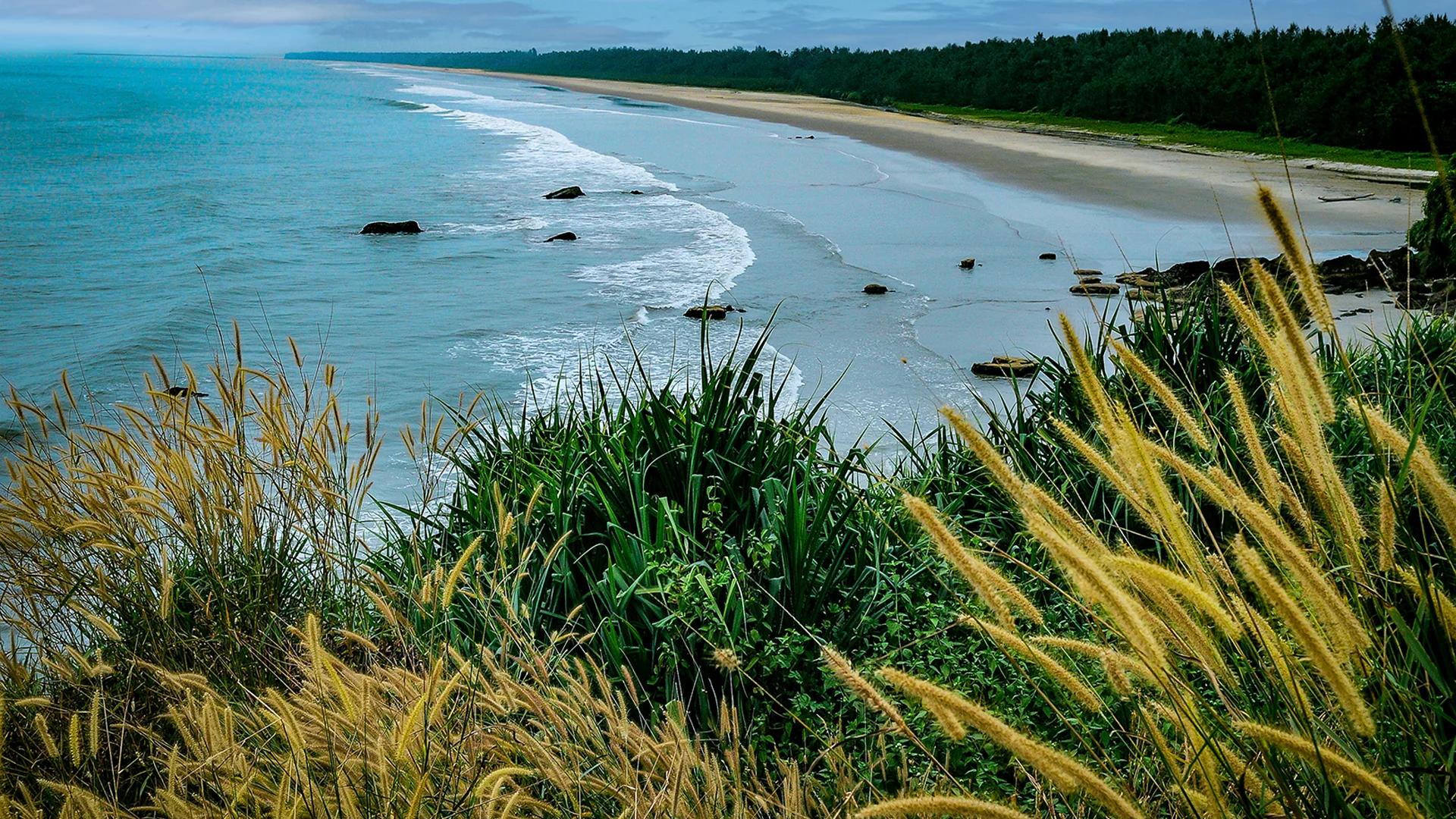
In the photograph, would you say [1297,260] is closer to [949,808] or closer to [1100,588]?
[1100,588]

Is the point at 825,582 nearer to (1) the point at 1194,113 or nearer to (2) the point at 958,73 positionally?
(1) the point at 1194,113

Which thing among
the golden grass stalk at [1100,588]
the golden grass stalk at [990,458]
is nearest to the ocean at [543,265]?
the golden grass stalk at [990,458]

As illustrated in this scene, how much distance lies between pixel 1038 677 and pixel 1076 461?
191cm

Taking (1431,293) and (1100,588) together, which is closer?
(1100,588)

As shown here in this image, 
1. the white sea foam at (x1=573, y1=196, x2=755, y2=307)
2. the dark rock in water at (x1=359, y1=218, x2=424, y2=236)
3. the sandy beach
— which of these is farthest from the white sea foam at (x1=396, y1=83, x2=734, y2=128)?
the white sea foam at (x1=573, y1=196, x2=755, y2=307)

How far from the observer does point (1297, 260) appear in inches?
63.2

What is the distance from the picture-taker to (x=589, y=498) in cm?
422

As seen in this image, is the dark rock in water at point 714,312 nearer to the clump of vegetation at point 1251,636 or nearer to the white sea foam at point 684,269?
the white sea foam at point 684,269

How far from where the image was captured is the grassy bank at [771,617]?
155 cm

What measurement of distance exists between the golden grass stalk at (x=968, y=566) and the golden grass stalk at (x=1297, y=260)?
1.94ft

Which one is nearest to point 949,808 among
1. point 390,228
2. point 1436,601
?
point 1436,601

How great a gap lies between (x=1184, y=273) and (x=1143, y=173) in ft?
49.5

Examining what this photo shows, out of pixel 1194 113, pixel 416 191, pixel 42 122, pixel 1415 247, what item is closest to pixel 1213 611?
pixel 1415 247

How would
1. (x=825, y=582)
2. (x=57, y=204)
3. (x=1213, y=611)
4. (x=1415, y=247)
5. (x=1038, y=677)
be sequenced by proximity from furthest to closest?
(x=57, y=204)
(x=1415, y=247)
(x=825, y=582)
(x=1038, y=677)
(x=1213, y=611)
